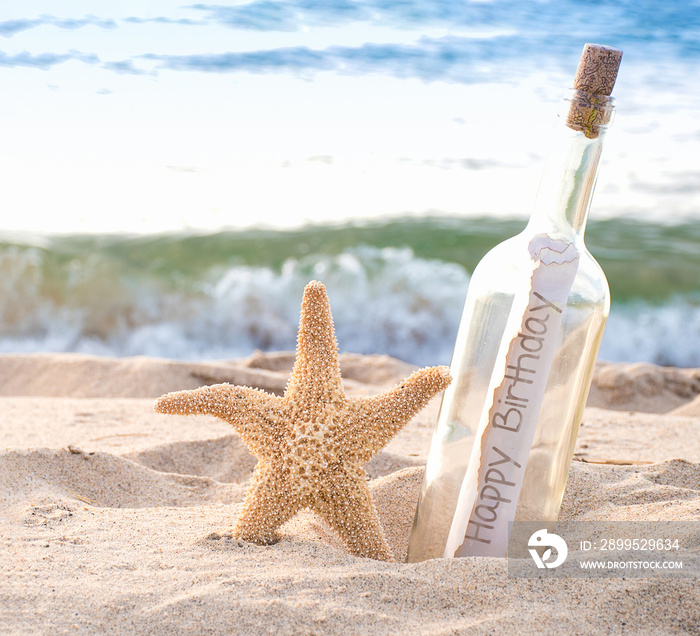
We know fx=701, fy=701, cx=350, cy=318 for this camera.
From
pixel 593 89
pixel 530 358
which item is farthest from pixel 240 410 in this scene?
pixel 593 89

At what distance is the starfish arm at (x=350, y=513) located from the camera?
1378 millimetres

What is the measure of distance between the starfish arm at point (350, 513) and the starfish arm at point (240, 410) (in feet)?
0.44

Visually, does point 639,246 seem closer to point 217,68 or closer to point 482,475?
point 217,68

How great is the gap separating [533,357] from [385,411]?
1.03 ft

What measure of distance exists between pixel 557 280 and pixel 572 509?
0.64 metres

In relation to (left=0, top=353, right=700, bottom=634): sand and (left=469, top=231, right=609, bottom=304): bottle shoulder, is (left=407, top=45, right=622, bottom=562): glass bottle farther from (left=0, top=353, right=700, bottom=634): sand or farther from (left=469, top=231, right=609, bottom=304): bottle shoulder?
(left=0, top=353, right=700, bottom=634): sand

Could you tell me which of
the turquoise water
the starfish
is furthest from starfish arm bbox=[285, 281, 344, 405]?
the turquoise water

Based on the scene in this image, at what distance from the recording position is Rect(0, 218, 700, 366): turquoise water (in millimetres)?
6801

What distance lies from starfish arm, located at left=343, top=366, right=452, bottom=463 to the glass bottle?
0.25 feet

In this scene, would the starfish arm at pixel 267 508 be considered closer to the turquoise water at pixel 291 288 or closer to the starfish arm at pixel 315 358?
the starfish arm at pixel 315 358

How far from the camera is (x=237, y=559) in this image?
4.28 feet

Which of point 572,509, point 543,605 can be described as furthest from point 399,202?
point 543,605

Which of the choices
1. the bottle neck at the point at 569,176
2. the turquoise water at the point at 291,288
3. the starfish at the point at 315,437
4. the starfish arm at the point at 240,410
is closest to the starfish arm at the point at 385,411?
the starfish at the point at 315,437

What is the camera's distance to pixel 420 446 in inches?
102
